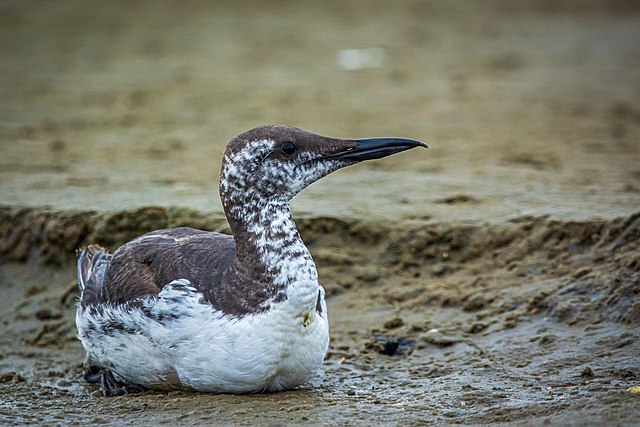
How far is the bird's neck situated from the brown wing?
0.60ft

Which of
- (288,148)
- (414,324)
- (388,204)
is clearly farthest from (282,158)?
(388,204)

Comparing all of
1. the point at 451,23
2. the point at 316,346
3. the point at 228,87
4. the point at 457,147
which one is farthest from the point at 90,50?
the point at 316,346

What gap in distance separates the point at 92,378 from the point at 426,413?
7.23ft

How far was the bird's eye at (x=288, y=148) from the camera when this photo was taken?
18.3 feet

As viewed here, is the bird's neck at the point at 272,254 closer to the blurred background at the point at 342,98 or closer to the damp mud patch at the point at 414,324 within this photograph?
the damp mud patch at the point at 414,324

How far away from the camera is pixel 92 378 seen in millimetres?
6414

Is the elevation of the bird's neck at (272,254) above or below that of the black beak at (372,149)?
below

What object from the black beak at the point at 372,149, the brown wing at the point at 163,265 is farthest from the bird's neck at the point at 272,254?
the black beak at the point at 372,149

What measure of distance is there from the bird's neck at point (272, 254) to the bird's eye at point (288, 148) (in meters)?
0.26

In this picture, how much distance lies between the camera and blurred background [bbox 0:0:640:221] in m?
8.44

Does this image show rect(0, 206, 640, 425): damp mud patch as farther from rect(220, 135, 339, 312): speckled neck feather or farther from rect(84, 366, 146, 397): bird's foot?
rect(220, 135, 339, 312): speckled neck feather

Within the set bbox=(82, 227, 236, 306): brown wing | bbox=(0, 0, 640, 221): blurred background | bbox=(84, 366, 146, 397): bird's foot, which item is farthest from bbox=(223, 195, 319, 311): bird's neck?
bbox=(0, 0, 640, 221): blurred background

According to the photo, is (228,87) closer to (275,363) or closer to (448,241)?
(448,241)

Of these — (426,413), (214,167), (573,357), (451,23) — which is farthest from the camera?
(451,23)
